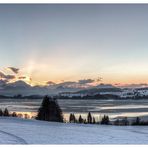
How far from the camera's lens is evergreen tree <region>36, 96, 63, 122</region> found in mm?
23703

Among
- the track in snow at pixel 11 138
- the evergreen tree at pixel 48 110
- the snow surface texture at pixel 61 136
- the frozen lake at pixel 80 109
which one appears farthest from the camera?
the frozen lake at pixel 80 109

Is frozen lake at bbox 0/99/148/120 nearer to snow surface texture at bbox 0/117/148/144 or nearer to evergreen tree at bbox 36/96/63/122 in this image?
evergreen tree at bbox 36/96/63/122

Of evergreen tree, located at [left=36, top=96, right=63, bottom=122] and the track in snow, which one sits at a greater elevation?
evergreen tree, located at [left=36, top=96, right=63, bottom=122]

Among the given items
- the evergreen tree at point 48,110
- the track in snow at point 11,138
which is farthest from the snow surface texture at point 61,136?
the evergreen tree at point 48,110

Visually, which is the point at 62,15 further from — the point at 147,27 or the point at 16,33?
the point at 147,27

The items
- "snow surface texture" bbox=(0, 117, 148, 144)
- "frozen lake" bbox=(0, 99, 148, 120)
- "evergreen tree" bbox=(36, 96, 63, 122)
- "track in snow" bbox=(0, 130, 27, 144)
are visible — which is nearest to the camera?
"track in snow" bbox=(0, 130, 27, 144)

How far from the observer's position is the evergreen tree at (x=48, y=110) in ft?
77.8

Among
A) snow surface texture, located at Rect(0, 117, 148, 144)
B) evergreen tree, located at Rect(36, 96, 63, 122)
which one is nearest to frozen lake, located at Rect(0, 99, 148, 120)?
evergreen tree, located at Rect(36, 96, 63, 122)

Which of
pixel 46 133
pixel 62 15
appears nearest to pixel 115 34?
pixel 62 15

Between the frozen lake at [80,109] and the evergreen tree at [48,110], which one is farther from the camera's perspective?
the frozen lake at [80,109]

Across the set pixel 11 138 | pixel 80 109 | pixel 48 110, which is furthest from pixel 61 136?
pixel 80 109

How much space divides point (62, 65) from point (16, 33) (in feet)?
13.1

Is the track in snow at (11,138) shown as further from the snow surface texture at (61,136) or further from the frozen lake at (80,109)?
the frozen lake at (80,109)

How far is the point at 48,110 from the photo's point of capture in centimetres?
2420
